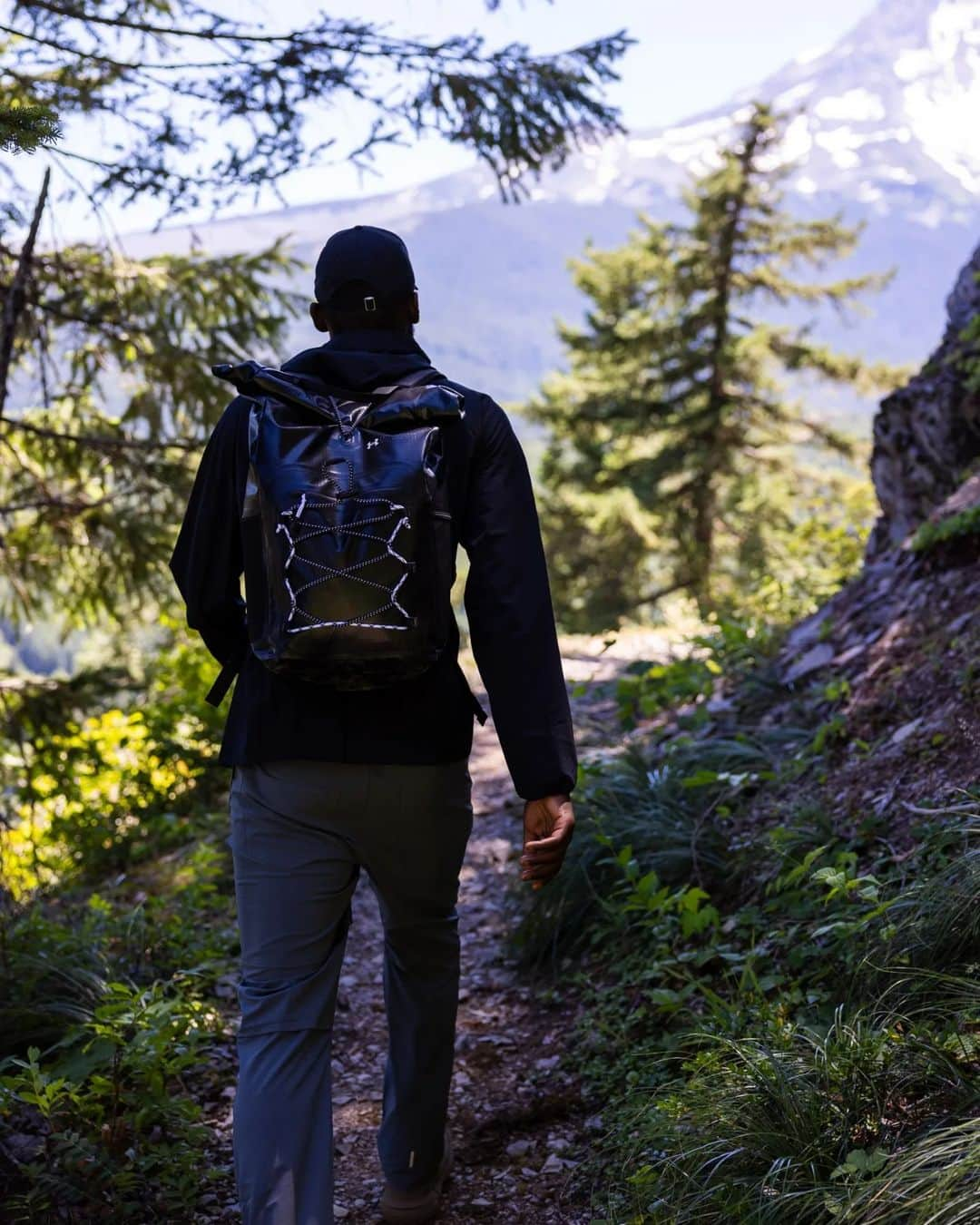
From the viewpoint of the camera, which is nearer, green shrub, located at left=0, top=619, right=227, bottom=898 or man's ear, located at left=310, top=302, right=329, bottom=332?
man's ear, located at left=310, top=302, right=329, bottom=332

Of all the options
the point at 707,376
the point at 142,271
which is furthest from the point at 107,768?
the point at 707,376

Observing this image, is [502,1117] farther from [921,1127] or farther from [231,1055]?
[921,1127]

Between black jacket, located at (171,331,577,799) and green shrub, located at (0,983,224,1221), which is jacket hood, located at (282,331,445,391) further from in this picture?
green shrub, located at (0,983,224,1221)

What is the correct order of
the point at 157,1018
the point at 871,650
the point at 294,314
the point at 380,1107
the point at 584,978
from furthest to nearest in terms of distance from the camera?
the point at 294,314 → the point at 871,650 → the point at 584,978 → the point at 380,1107 → the point at 157,1018

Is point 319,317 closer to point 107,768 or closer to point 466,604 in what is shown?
point 466,604

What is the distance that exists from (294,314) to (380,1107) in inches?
222

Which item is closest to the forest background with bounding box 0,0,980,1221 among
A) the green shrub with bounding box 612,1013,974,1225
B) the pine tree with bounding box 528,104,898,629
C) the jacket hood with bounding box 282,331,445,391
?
the green shrub with bounding box 612,1013,974,1225

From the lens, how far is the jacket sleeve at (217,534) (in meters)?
2.36

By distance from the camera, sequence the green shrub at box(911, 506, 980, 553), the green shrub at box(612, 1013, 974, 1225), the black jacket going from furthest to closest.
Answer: the green shrub at box(911, 506, 980, 553)
the black jacket
the green shrub at box(612, 1013, 974, 1225)

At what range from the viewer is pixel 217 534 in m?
2.42

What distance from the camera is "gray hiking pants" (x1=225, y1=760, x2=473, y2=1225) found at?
2.16 metres

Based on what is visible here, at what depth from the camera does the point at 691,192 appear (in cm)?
1922

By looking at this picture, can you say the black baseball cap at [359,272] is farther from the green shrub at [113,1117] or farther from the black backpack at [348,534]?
the green shrub at [113,1117]

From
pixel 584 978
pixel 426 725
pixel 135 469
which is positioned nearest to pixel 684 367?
pixel 135 469
